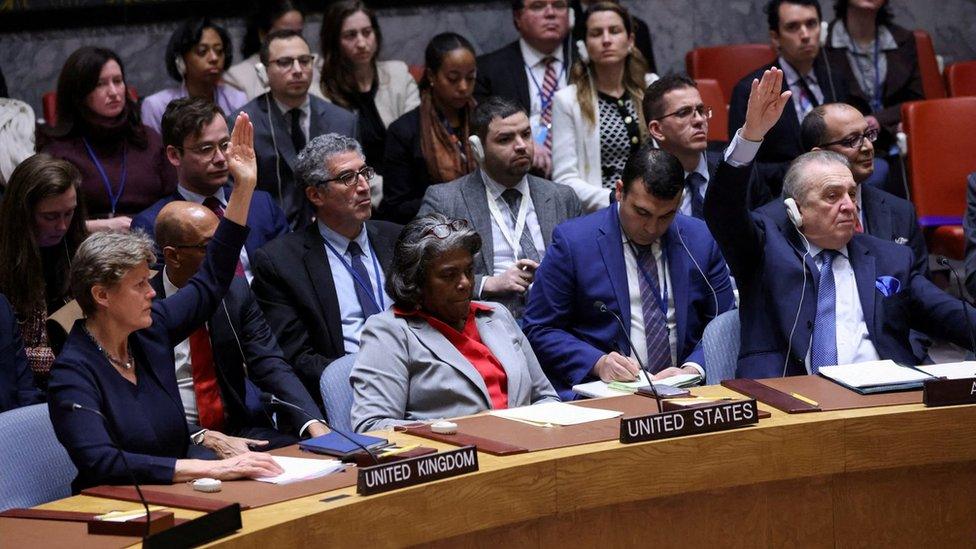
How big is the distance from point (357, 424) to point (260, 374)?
58 cm

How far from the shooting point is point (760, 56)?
615 centimetres

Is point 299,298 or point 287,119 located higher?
point 287,119

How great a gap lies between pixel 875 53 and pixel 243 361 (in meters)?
3.36

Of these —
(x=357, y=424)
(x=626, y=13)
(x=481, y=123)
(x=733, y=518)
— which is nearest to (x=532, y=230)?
(x=481, y=123)

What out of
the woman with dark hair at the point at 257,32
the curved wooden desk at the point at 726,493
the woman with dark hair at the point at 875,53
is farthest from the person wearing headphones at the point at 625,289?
the woman with dark hair at the point at 875,53

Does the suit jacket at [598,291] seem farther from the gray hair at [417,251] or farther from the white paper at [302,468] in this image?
the white paper at [302,468]

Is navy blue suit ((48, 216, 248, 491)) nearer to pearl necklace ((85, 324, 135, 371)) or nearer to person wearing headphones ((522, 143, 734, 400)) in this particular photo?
pearl necklace ((85, 324, 135, 371))

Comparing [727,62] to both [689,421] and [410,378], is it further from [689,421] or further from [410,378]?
[689,421]

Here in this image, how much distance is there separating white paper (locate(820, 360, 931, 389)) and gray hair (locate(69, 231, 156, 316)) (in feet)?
5.41

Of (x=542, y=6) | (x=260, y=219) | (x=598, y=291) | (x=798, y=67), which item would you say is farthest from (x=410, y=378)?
(x=798, y=67)

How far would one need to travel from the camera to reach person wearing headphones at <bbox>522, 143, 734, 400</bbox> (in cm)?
396

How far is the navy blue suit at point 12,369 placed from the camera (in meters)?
3.49

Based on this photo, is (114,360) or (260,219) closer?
(114,360)

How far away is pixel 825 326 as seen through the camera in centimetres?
370
